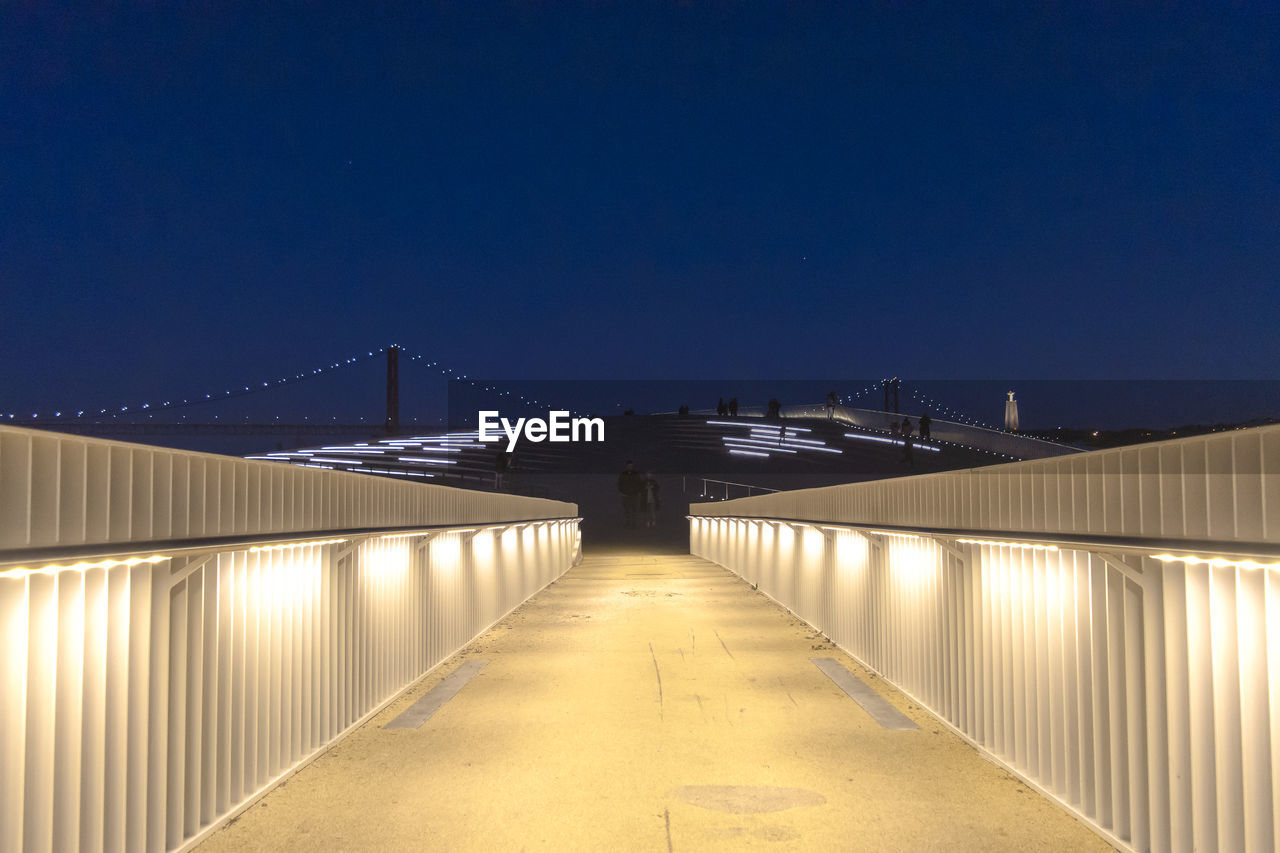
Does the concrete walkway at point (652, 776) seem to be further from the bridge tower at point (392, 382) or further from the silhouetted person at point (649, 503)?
the bridge tower at point (392, 382)

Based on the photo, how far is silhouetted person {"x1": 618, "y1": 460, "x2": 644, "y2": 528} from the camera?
151 ft

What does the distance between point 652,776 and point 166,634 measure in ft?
10.5

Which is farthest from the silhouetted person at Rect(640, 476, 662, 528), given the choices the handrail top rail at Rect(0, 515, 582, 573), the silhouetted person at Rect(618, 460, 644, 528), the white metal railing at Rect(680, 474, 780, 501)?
the handrail top rail at Rect(0, 515, 582, 573)

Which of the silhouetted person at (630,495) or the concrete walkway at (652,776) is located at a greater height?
the silhouetted person at (630,495)

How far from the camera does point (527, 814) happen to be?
6.05m

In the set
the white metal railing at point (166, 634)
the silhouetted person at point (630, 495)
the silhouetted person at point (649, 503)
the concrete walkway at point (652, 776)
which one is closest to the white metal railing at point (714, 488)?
the silhouetted person at point (649, 503)

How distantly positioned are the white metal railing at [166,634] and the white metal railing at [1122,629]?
15.1 ft

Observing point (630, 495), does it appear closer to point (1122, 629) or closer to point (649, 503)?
point (649, 503)

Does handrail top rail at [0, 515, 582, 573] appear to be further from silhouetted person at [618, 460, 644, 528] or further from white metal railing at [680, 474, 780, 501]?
white metal railing at [680, 474, 780, 501]

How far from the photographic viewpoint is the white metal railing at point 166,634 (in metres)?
4.12

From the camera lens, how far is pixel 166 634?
5145 mm

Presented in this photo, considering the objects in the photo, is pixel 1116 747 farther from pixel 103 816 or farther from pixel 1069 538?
pixel 103 816

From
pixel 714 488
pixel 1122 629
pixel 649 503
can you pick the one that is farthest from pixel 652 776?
pixel 714 488

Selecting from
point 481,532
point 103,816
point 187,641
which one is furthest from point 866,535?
point 103,816
